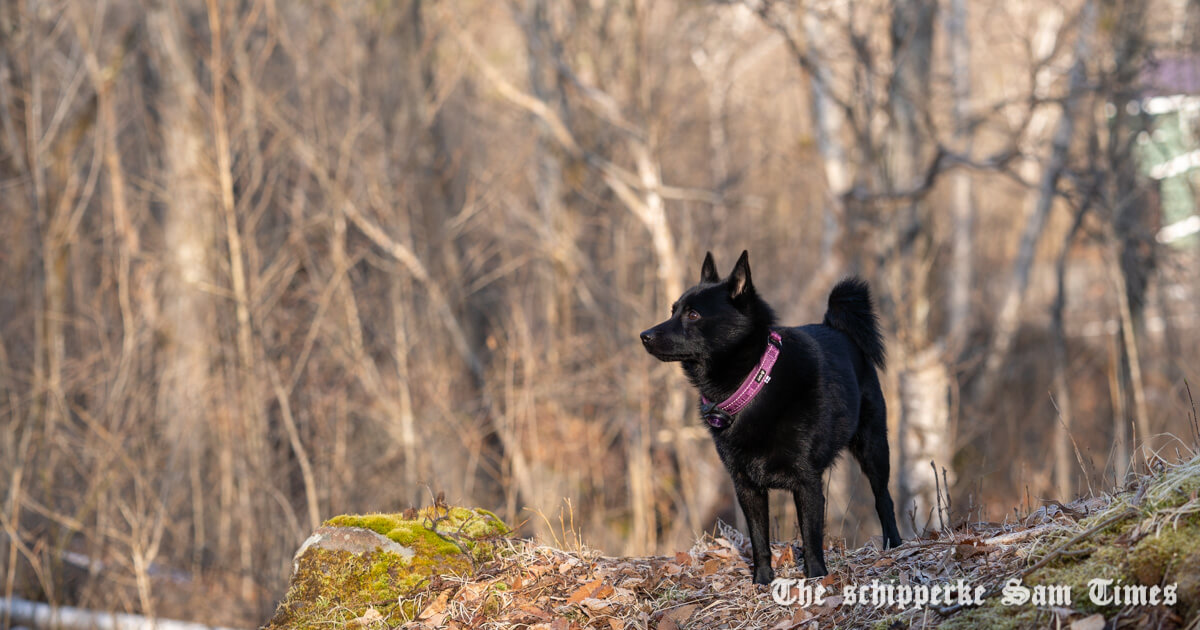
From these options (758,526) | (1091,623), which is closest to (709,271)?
(758,526)

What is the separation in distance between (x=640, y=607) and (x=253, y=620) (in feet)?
23.8

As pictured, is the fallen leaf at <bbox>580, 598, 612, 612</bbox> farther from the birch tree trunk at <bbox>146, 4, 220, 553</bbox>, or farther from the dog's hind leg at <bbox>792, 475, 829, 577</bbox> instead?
the birch tree trunk at <bbox>146, 4, 220, 553</bbox>

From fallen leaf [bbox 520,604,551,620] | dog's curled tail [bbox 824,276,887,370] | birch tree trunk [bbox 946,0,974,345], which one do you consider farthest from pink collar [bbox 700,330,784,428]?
birch tree trunk [bbox 946,0,974,345]

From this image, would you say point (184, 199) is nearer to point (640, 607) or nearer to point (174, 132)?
point (174, 132)

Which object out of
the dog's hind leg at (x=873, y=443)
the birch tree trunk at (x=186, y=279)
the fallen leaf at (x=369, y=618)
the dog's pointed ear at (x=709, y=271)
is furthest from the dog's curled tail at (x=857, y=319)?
the birch tree trunk at (x=186, y=279)

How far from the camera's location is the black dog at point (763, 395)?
13.7 feet

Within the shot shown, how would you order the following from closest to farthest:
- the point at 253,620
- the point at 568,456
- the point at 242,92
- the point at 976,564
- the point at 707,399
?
the point at 976,564
the point at 707,399
the point at 253,620
the point at 242,92
the point at 568,456

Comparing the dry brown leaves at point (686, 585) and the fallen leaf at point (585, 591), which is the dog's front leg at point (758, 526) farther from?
the fallen leaf at point (585, 591)

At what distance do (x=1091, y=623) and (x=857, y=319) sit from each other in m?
2.27

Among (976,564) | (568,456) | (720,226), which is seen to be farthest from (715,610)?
(720,226)

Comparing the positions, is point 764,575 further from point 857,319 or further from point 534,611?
point 857,319

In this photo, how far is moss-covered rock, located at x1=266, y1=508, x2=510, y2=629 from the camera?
13.2 feet

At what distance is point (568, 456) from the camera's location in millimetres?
13820

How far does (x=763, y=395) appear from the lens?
4.23 metres
